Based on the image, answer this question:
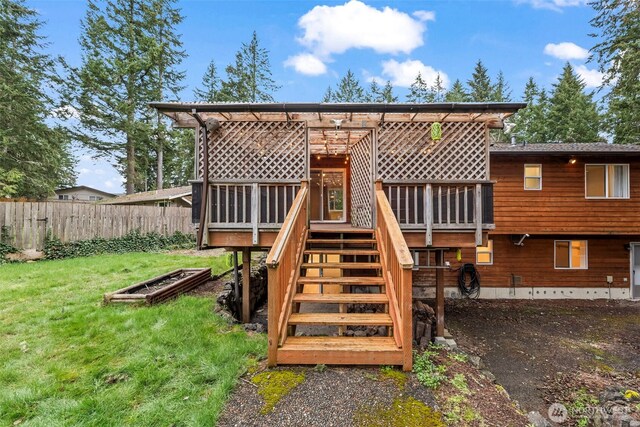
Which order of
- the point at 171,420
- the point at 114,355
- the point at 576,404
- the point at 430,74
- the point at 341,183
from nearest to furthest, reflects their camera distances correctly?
the point at 171,420
the point at 114,355
the point at 576,404
the point at 341,183
the point at 430,74

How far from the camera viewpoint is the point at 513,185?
369 inches

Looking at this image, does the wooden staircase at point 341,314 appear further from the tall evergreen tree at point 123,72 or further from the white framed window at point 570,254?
the tall evergreen tree at point 123,72

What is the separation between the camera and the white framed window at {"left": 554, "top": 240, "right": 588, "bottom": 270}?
10086 millimetres

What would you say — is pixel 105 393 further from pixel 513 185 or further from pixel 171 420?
pixel 513 185

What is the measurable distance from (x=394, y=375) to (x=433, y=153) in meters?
3.97

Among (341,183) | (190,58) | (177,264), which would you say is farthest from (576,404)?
(190,58)

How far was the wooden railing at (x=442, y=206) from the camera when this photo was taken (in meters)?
5.30

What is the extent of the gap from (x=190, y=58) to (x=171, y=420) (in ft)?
75.5

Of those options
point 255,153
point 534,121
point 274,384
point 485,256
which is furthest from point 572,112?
point 274,384

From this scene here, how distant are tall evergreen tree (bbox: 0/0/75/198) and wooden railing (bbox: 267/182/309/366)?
638 inches

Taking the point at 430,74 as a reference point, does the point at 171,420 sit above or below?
below

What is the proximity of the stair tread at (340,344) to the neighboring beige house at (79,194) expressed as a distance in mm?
28448

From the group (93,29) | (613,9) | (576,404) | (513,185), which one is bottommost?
(576,404)

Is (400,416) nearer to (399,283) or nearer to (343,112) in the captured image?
(399,283)
